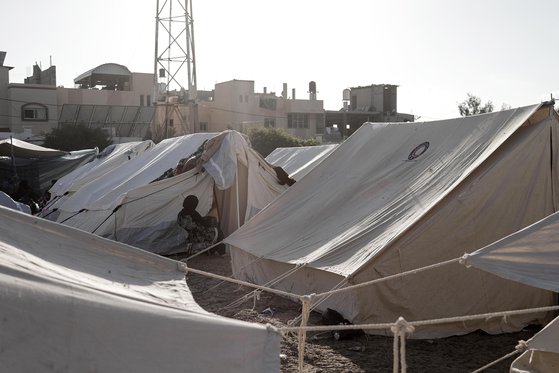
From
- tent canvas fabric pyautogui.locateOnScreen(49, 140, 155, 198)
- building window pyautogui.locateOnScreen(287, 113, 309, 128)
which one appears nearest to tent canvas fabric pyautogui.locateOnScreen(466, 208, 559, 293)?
tent canvas fabric pyautogui.locateOnScreen(49, 140, 155, 198)

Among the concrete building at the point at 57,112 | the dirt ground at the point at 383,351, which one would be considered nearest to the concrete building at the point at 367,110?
the concrete building at the point at 57,112

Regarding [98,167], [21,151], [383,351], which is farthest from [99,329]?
[21,151]

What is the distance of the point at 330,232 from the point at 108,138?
31.9 m

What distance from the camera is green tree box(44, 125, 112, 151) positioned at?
34.6m

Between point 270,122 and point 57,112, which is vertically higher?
point 57,112

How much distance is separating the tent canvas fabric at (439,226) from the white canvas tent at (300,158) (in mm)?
8266

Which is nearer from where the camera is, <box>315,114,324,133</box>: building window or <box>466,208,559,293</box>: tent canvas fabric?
<box>466,208,559,293</box>: tent canvas fabric

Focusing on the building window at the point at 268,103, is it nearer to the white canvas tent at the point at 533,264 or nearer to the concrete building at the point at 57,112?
the concrete building at the point at 57,112

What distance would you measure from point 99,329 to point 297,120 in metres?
47.3

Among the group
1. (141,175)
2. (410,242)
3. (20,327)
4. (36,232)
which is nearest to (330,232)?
(410,242)

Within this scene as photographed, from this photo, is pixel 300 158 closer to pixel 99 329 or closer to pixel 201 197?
pixel 201 197

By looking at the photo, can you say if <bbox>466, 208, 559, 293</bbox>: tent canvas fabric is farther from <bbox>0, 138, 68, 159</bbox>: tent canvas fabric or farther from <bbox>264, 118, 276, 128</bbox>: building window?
<bbox>264, 118, 276, 128</bbox>: building window

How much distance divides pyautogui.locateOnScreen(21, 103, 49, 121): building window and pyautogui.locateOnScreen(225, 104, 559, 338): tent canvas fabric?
122ft

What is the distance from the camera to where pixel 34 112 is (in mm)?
42406
